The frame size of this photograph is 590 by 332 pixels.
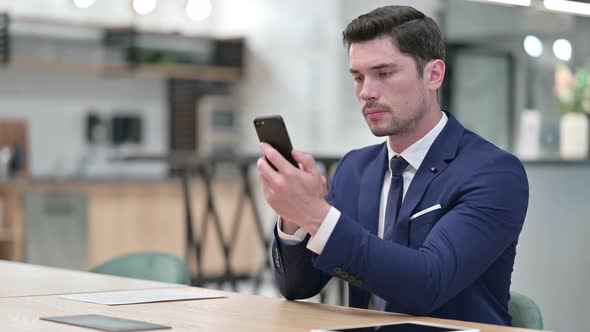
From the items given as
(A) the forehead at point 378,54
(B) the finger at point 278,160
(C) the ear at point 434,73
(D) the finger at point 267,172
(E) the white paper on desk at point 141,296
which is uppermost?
(A) the forehead at point 378,54

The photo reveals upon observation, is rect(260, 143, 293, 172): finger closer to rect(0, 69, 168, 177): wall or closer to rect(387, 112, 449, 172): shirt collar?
rect(387, 112, 449, 172): shirt collar

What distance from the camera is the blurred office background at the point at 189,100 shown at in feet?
21.6

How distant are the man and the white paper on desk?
19 cm

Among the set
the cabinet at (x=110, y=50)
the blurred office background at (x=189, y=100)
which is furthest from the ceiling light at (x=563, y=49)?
the cabinet at (x=110, y=50)

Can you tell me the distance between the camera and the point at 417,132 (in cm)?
215

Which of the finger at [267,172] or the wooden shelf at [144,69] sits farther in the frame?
the wooden shelf at [144,69]

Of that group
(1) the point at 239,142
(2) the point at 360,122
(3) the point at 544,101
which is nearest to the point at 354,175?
(3) the point at 544,101

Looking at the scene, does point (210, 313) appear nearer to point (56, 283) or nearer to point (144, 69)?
point (56, 283)

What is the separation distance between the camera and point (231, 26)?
33.0 feet

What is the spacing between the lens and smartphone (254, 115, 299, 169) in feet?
5.78

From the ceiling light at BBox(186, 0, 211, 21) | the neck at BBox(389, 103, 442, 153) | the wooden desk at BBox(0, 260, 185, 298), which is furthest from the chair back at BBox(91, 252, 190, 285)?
the ceiling light at BBox(186, 0, 211, 21)

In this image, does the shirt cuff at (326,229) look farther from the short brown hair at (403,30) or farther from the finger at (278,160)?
the short brown hair at (403,30)

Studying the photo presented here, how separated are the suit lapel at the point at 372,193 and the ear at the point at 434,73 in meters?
0.19

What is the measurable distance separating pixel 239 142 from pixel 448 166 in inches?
306
